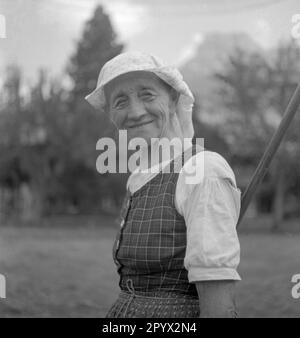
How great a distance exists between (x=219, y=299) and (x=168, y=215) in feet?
0.57

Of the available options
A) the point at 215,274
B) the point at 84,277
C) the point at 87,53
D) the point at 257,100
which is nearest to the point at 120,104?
the point at 215,274

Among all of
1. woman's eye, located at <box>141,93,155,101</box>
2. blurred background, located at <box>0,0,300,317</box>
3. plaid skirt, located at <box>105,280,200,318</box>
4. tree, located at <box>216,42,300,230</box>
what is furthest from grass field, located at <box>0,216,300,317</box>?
woman's eye, located at <box>141,93,155,101</box>

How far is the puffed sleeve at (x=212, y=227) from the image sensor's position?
2.85 feet

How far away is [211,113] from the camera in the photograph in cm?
1530

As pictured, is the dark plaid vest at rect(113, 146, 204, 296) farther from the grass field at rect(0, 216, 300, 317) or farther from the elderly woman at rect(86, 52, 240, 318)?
the grass field at rect(0, 216, 300, 317)

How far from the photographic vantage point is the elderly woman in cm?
88

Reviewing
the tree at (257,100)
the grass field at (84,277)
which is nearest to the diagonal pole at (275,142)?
the grass field at (84,277)

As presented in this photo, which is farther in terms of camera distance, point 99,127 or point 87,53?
point 99,127

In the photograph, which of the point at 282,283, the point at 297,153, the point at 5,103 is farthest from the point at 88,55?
the point at 282,283

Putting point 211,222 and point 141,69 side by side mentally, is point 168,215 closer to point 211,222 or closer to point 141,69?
point 211,222

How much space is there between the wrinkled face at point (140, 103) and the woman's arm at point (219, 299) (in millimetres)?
343

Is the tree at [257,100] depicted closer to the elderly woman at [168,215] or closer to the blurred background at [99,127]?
the blurred background at [99,127]

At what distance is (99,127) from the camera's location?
14.6 metres

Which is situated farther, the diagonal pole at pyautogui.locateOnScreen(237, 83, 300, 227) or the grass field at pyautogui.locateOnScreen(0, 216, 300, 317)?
the grass field at pyautogui.locateOnScreen(0, 216, 300, 317)
